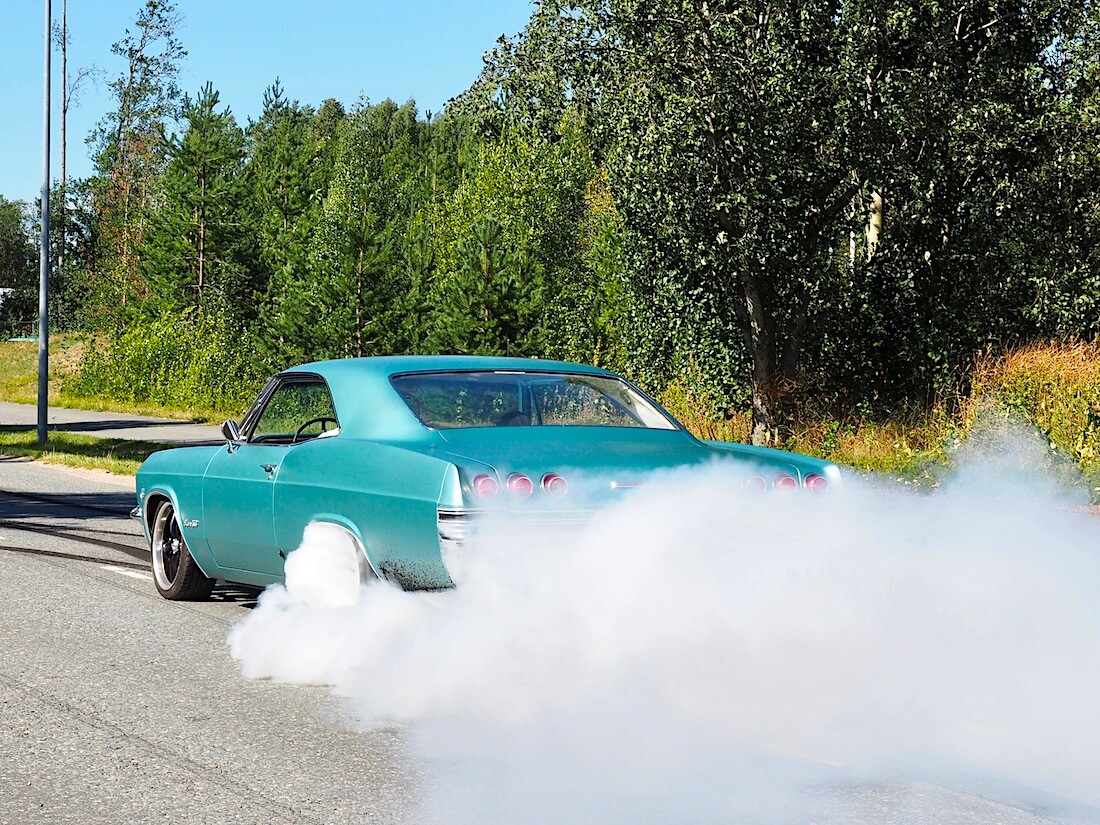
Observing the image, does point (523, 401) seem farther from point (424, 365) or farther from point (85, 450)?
point (85, 450)

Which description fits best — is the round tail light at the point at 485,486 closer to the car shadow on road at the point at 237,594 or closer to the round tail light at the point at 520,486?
the round tail light at the point at 520,486

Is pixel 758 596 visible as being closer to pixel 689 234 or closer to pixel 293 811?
pixel 293 811

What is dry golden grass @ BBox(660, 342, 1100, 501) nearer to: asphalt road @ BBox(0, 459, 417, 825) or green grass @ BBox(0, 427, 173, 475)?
green grass @ BBox(0, 427, 173, 475)

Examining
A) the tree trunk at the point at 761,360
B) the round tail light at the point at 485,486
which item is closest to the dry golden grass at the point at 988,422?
the tree trunk at the point at 761,360

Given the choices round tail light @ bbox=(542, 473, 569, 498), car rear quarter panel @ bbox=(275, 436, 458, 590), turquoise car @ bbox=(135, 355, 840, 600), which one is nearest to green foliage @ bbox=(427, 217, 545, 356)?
turquoise car @ bbox=(135, 355, 840, 600)

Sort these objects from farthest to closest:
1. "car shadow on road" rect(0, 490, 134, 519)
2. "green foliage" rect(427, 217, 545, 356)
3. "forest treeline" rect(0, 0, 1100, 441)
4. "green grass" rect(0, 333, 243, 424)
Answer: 1. "green grass" rect(0, 333, 243, 424)
2. "green foliage" rect(427, 217, 545, 356)
3. "forest treeline" rect(0, 0, 1100, 441)
4. "car shadow on road" rect(0, 490, 134, 519)

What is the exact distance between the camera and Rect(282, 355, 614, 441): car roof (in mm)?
6645

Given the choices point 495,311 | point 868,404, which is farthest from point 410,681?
point 495,311

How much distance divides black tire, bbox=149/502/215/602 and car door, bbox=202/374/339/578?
64 cm

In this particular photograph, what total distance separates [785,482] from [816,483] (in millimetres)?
170

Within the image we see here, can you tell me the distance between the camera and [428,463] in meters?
6.14

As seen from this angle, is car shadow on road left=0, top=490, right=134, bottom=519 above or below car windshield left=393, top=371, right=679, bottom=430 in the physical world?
below

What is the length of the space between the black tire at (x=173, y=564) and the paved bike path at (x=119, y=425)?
53.1 ft

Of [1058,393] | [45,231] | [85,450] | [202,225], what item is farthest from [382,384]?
[202,225]
